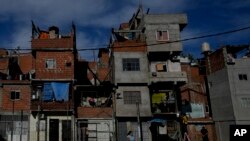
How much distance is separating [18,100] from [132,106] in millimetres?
13443

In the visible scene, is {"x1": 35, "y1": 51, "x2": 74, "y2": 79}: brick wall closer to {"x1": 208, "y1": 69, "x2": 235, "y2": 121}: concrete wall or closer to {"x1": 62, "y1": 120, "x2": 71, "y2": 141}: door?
{"x1": 62, "y1": 120, "x2": 71, "y2": 141}: door

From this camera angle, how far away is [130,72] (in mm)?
39031

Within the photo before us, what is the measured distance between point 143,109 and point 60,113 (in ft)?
31.4

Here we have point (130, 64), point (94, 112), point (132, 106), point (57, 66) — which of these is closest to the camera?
point (132, 106)

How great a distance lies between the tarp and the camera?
123 ft

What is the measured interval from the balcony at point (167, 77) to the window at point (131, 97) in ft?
8.23

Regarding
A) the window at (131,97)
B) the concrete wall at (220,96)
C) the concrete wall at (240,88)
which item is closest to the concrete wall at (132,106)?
the window at (131,97)

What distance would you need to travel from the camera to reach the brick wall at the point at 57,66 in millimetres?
38438

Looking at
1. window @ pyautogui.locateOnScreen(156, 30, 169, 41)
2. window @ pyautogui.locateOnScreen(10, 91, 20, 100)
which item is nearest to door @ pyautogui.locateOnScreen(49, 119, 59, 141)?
window @ pyautogui.locateOnScreen(10, 91, 20, 100)

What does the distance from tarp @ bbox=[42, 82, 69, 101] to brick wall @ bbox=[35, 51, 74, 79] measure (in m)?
1.08

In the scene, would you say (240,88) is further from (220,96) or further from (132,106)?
(132,106)

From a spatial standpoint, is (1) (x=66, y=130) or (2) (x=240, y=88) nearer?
(1) (x=66, y=130)

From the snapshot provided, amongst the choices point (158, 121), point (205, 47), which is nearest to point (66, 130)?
point (158, 121)

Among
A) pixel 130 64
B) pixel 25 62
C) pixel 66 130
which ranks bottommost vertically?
pixel 66 130
